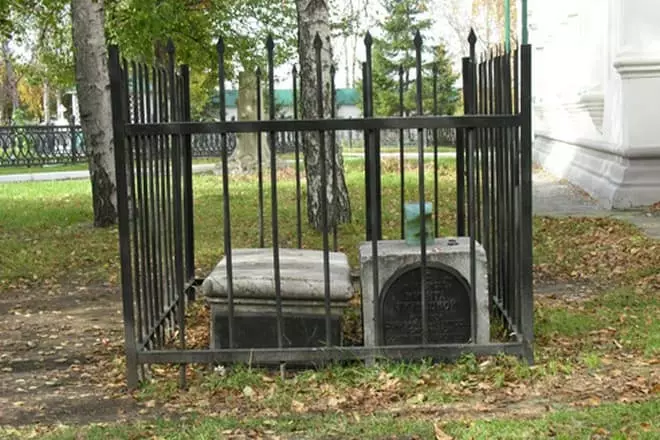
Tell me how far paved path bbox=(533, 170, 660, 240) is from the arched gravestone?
5.43 meters

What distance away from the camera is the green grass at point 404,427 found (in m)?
4.39

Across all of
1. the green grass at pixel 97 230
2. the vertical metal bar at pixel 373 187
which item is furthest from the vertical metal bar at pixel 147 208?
the green grass at pixel 97 230

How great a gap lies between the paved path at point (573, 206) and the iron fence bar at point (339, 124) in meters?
5.69

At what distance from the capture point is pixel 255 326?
5.69 metres

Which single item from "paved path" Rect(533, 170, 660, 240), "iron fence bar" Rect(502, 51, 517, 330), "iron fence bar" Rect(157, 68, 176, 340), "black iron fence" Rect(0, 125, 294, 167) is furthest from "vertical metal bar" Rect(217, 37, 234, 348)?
"black iron fence" Rect(0, 125, 294, 167)

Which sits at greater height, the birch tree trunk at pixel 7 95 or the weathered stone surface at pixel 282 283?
the birch tree trunk at pixel 7 95

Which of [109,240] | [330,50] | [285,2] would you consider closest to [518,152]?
[330,50]

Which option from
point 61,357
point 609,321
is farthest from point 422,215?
point 61,357

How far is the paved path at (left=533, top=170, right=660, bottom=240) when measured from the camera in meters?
11.7

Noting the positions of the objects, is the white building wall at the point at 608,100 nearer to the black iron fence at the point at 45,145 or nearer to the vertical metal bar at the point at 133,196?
the vertical metal bar at the point at 133,196

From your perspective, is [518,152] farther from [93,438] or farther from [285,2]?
[285,2]

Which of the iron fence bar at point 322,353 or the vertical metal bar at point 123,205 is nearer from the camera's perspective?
the vertical metal bar at point 123,205

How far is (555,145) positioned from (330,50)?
445 inches

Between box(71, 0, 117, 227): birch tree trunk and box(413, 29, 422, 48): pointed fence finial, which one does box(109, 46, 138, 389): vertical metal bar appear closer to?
box(413, 29, 422, 48): pointed fence finial
